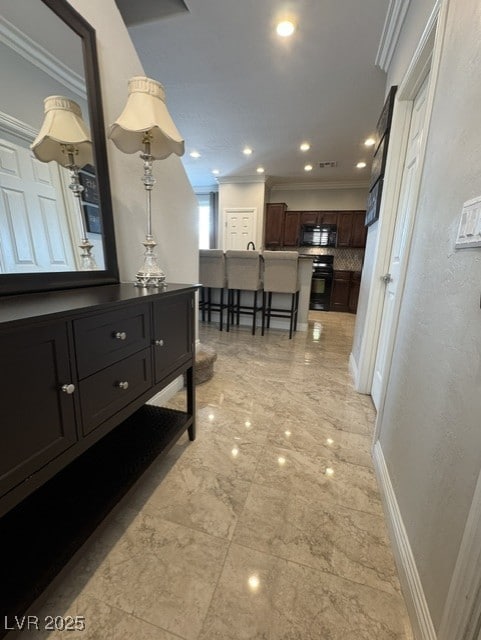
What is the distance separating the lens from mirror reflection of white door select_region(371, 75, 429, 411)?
1.40m

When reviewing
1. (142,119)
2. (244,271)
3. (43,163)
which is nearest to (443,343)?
(142,119)

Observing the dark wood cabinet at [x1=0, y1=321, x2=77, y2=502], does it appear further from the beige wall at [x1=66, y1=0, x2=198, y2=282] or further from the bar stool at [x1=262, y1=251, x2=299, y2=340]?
the bar stool at [x1=262, y1=251, x2=299, y2=340]

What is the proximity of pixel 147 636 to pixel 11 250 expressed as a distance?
1.29 m

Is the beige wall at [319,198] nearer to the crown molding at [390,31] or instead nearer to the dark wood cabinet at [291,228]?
the dark wood cabinet at [291,228]

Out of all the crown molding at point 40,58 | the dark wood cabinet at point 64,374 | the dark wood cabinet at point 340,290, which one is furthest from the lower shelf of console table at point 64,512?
the dark wood cabinet at point 340,290

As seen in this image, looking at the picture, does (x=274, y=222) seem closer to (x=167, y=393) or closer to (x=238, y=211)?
(x=238, y=211)

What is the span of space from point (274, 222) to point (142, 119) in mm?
5313

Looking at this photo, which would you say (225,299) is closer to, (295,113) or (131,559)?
(295,113)

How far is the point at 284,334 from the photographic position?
394 centimetres

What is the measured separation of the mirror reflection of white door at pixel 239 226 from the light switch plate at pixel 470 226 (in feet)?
17.5

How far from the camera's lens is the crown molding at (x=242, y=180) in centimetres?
560

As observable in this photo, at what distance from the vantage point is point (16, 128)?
98 cm

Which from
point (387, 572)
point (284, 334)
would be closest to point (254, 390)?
point (387, 572)

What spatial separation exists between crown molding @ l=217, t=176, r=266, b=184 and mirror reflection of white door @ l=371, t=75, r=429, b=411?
13.7ft
